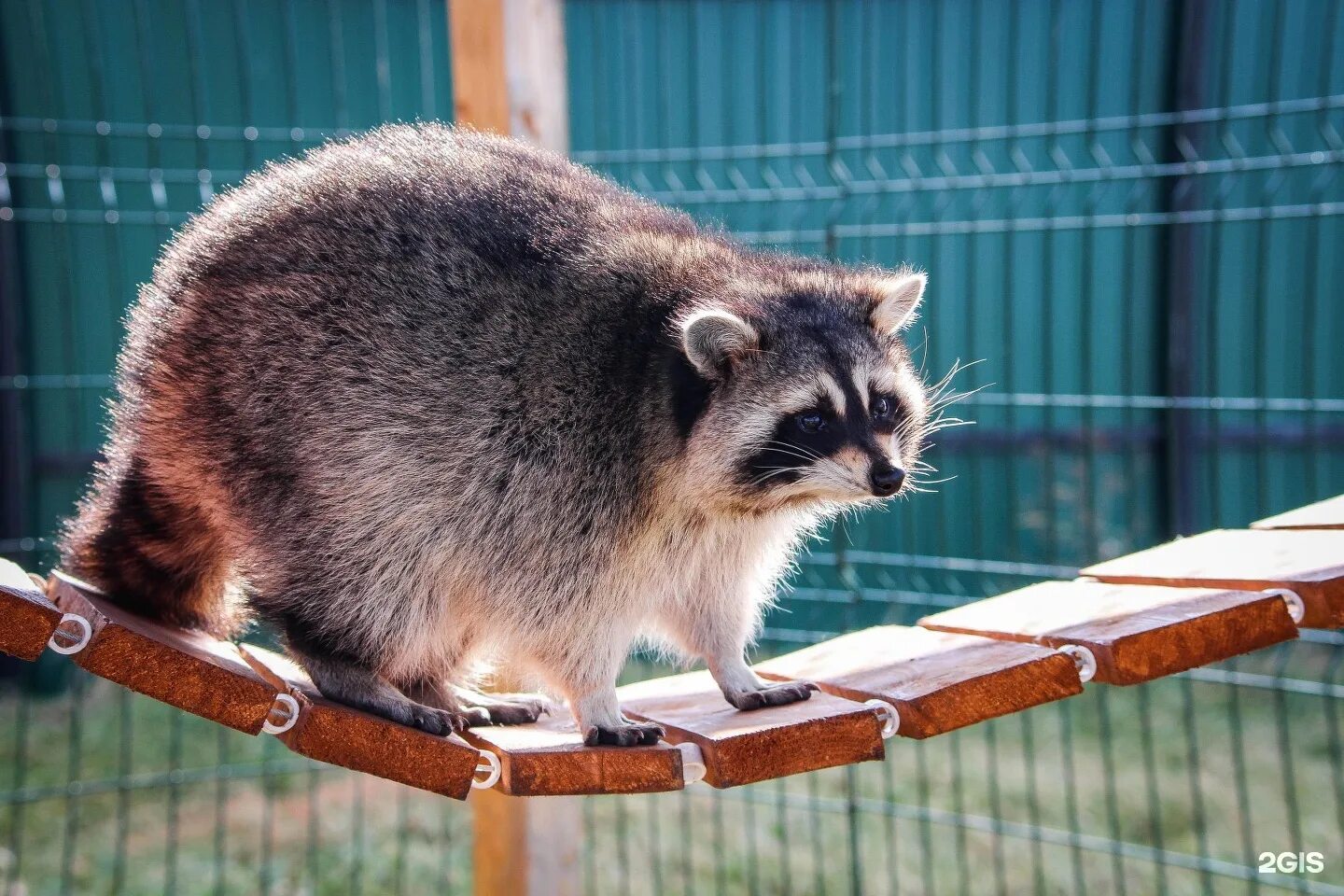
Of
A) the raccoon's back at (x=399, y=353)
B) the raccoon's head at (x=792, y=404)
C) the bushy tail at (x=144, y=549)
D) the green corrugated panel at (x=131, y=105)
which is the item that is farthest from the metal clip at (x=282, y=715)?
the green corrugated panel at (x=131, y=105)

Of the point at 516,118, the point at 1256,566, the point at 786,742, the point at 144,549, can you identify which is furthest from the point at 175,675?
the point at 1256,566

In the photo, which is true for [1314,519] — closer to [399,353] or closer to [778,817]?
[399,353]

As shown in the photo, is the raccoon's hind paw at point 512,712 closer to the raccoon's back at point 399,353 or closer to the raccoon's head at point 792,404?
the raccoon's back at point 399,353

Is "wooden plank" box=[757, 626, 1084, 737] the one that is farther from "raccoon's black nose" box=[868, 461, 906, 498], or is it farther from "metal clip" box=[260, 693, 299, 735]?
"metal clip" box=[260, 693, 299, 735]

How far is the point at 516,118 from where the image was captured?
169 inches

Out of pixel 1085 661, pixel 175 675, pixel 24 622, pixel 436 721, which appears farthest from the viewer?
pixel 436 721

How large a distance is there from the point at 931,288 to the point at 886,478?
4452 mm

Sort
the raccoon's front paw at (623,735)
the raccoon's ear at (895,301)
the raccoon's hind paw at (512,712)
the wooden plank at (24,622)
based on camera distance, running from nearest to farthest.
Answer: the wooden plank at (24,622) → the raccoon's front paw at (623,735) → the raccoon's ear at (895,301) → the raccoon's hind paw at (512,712)

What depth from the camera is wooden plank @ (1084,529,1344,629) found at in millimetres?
2939

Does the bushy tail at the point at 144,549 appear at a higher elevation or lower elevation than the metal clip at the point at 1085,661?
higher

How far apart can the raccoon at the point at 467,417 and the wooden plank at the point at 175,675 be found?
0.42m

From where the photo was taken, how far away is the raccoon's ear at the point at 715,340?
3.07 meters

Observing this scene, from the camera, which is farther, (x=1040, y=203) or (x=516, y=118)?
(x=1040, y=203)

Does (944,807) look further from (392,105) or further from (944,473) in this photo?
(392,105)
